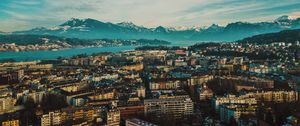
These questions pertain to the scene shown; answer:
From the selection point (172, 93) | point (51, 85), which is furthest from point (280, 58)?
point (51, 85)

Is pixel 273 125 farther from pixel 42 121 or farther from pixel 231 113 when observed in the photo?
pixel 42 121

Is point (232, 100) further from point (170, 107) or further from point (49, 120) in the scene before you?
point (49, 120)

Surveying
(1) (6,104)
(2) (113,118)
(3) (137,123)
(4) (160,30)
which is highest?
(4) (160,30)

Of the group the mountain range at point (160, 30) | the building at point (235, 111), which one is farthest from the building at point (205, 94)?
the mountain range at point (160, 30)

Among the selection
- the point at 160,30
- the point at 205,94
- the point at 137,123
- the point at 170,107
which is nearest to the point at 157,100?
the point at 170,107

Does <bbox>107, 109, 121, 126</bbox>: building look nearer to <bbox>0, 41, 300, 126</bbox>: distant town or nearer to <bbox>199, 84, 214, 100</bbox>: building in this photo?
<bbox>0, 41, 300, 126</bbox>: distant town
